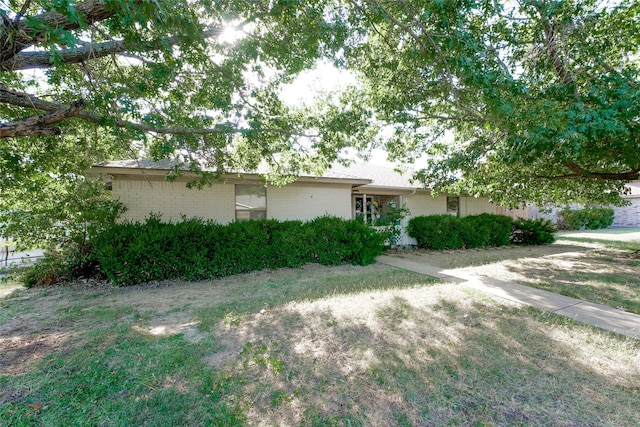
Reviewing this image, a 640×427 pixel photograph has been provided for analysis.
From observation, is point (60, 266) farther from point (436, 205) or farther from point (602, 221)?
point (602, 221)

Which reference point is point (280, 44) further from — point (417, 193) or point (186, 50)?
point (417, 193)

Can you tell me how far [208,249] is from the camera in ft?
24.6

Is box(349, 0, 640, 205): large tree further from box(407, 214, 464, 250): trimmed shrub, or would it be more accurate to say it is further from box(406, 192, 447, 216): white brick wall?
box(406, 192, 447, 216): white brick wall

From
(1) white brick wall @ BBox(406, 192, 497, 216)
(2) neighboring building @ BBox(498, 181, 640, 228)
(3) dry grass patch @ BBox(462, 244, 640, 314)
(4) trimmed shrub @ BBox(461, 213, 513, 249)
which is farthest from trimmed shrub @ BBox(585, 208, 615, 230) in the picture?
(3) dry grass patch @ BBox(462, 244, 640, 314)

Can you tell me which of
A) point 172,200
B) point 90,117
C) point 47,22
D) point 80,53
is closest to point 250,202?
point 172,200

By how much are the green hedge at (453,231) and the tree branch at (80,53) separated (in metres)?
10.7

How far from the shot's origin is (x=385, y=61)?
7.28 meters

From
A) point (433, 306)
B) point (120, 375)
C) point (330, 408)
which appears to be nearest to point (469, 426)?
point (330, 408)

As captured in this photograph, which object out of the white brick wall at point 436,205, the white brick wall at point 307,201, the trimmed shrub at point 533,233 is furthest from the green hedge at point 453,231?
the white brick wall at point 307,201

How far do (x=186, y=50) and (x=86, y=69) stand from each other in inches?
73.6

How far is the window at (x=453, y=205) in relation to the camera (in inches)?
598

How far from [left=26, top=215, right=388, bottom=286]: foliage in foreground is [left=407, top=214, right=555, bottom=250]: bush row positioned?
13.0 ft

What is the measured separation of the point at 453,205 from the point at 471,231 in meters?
2.88

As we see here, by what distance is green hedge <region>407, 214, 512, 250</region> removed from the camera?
12289 mm
